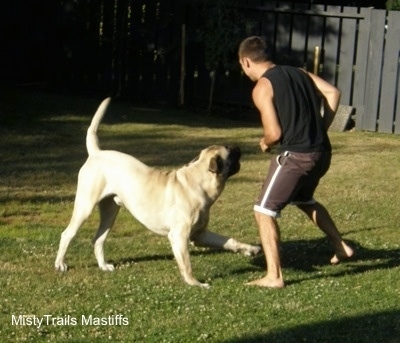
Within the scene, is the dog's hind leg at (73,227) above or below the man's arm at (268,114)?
below

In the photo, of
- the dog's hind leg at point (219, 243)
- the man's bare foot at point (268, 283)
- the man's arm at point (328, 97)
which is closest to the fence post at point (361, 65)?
the dog's hind leg at point (219, 243)

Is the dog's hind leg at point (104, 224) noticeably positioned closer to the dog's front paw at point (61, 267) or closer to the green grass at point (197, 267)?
the green grass at point (197, 267)

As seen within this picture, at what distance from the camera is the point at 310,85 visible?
320 inches

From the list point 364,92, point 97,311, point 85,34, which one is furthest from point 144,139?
point 97,311

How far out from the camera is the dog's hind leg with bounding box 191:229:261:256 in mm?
8461

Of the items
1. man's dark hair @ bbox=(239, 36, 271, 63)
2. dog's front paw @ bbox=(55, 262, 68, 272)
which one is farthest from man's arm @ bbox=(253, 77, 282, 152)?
dog's front paw @ bbox=(55, 262, 68, 272)

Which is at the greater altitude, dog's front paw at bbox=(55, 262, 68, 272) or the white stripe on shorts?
the white stripe on shorts

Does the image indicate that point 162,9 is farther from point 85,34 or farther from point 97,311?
point 97,311

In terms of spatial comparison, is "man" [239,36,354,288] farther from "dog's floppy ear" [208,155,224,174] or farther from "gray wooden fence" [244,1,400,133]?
"gray wooden fence" [244,1,400,133]

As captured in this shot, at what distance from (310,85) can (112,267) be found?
6.93ft

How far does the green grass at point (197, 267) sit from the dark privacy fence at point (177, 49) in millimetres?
2614

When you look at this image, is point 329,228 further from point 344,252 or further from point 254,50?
point 254,50

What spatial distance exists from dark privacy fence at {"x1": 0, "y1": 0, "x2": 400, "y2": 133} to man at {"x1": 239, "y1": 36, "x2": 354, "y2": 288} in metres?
9.45

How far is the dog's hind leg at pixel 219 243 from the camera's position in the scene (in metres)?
8.46
